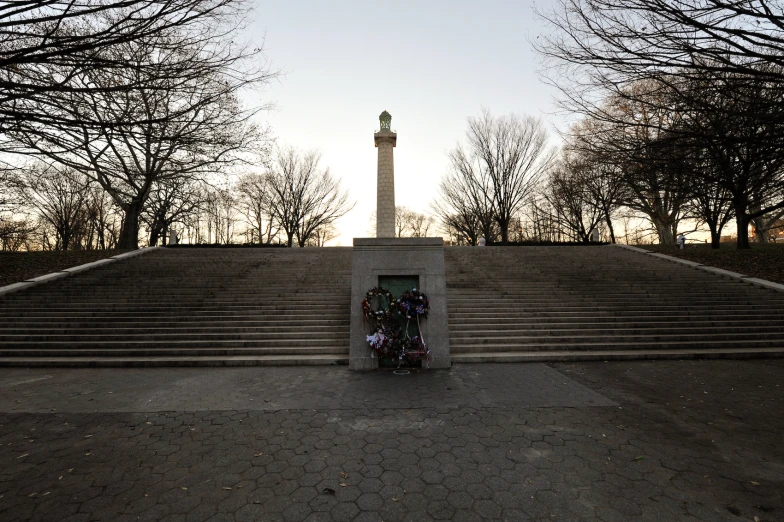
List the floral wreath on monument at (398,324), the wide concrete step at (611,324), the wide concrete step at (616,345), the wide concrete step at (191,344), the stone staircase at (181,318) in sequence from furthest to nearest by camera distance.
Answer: the wide concrete step at (611,324)
the wide concrete step at (191,344)
the wide concrete step at (616,345)
the stone staircase at (181,318)
the floral wreath on monument at (398,324)

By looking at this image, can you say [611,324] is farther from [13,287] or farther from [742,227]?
[13,287]

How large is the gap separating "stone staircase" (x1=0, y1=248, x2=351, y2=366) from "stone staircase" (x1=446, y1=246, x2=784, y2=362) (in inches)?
163

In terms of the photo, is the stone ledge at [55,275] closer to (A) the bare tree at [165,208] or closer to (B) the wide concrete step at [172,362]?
(B) the wide concrete step at [172,362]

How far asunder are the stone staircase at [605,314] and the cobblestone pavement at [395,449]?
2172 millimetres

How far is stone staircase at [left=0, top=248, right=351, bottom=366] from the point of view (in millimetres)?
8516

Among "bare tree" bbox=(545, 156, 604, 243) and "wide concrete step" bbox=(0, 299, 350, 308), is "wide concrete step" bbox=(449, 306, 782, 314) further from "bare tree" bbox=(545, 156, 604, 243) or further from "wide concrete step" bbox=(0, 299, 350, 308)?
"bare tree" bbox=(545, 156, 604, 243)

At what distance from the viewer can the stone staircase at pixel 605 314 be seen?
871cm

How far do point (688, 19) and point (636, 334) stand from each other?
7386 millimetres

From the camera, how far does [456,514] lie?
291 cm

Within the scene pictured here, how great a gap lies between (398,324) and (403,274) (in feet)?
3.81

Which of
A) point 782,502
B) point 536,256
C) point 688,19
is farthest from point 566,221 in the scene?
point 782,502

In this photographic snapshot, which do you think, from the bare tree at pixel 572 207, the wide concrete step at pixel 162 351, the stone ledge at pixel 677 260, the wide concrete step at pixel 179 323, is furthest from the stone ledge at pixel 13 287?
the bare tree at pixel 572 207

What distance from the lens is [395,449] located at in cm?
400

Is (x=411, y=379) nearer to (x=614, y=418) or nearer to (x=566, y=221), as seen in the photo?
(x=614, y=418)
